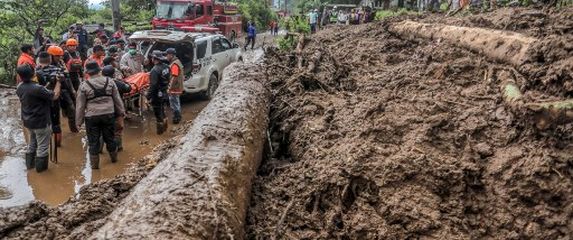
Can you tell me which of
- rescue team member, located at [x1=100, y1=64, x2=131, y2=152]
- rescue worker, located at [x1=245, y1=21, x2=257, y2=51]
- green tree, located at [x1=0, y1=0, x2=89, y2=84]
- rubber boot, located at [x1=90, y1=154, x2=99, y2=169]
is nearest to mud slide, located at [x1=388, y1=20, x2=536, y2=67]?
rescue team member, located at [x1=100, y1=64, x2=131, y2=152]

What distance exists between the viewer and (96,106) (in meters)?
6.48

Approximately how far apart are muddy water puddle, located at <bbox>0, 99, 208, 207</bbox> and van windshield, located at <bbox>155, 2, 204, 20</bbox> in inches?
400

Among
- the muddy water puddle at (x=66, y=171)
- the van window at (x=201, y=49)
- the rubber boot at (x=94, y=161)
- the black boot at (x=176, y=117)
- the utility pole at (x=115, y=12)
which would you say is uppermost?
the utility pole at (x=115, y=12)

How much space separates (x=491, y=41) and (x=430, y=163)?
2872mm

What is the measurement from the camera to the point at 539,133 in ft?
10.9

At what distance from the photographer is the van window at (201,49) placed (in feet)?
34.0

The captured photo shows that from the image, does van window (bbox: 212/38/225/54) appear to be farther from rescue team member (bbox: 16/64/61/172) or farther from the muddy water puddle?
rescue team member (bbox: 16/64/61/172)

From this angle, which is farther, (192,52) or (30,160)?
(192,52)

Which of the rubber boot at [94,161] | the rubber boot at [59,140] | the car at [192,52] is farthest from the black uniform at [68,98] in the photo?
the car at [192,52]

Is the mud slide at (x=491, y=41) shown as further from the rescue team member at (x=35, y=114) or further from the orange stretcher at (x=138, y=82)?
the rescue team member at (x=35, y=114)

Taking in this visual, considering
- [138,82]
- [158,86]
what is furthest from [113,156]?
[138,82]

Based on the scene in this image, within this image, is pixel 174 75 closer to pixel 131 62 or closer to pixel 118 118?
pixel 131 62

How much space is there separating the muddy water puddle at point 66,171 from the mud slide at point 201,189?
2788 millimetres

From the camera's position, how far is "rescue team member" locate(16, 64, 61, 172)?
6.09 metres
